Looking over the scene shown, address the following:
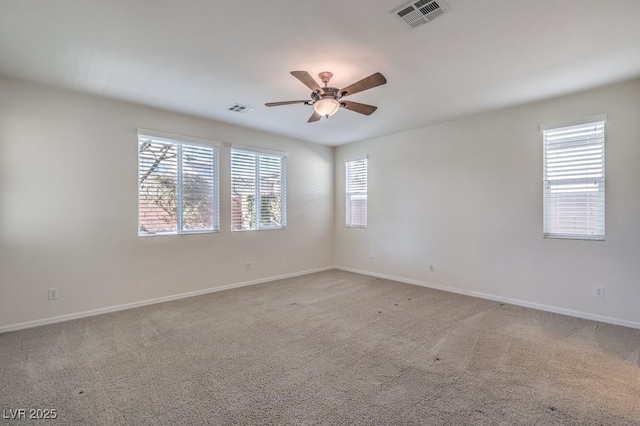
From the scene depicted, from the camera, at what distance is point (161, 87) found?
3.43 metres

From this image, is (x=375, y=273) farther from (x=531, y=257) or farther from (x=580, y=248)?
(x=580, y=248)

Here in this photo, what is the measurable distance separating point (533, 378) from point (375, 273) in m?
3.50

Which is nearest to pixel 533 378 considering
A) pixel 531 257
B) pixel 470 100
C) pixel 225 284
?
pixel 531 257

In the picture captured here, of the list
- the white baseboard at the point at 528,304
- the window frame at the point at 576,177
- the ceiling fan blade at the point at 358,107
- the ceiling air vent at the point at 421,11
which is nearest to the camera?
the ceiling air vent at the point at 421,11

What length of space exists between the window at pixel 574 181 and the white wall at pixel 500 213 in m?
0.08

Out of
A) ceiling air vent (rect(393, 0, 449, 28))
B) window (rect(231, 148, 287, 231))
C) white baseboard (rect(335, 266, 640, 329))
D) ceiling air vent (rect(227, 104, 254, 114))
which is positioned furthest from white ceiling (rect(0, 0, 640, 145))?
white baseboard (rect(335, 266, 640, 329))

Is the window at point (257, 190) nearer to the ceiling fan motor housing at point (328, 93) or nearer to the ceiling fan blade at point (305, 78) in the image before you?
the ceiling fan motor housing at point (328, 93)

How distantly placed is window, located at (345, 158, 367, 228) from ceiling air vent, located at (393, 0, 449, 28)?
12.2ft

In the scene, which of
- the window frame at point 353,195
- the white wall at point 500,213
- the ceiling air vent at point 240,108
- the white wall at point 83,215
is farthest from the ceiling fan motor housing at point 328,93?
the window frame at point 353,195

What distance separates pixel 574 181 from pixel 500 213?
878 mm

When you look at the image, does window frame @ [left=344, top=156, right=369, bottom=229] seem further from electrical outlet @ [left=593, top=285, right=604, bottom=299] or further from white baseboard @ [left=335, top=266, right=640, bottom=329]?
electrical outlet @ [left=593, top=285, right=604, bottom=299]

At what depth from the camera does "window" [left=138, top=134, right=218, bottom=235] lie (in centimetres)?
409

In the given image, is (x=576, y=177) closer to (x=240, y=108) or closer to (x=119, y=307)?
(x=240, y=108)

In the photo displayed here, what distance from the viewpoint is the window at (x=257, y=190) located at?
5.00 meters
